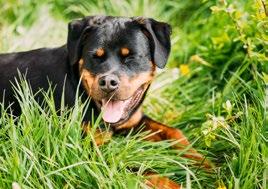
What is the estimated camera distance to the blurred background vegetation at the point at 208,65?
4.35 metres

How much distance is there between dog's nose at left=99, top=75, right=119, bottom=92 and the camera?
4.51 meters

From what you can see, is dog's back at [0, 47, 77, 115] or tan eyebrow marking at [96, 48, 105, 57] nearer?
tan eyebrow marking at [96, 48, 105, 57]

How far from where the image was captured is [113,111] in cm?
Answer: 473

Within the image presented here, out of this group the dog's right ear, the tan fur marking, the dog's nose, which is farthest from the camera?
the dog's right ear

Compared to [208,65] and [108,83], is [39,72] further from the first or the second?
[208,65]

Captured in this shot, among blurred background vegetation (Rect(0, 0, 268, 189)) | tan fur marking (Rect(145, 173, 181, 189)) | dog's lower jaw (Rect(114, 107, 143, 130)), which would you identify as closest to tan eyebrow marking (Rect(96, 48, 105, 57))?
dog's lower jaw (Rect(114, 107, 143, 130))

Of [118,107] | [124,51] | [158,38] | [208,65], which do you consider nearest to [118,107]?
[118,107]

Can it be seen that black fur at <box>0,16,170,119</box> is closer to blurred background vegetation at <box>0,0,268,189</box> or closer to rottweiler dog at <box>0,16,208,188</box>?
rottweiler dog at <box>0,16,208,188</box>

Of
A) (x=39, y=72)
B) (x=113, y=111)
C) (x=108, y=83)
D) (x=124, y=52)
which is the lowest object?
(x=113, y=111)

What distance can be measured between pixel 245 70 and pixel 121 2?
7.13ft

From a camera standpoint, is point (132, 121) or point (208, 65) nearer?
point (132, 121)

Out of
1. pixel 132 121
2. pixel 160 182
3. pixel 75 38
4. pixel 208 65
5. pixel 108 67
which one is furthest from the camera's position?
pixel 208 65

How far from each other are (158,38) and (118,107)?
582 millimetres

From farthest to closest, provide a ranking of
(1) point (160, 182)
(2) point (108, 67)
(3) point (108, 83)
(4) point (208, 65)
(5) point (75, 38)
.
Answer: (4) point (208, 65)
(5) point (75, 38)
(2) point (108, 67)
(3) point (108, 83)
(1) point (160, 182)
